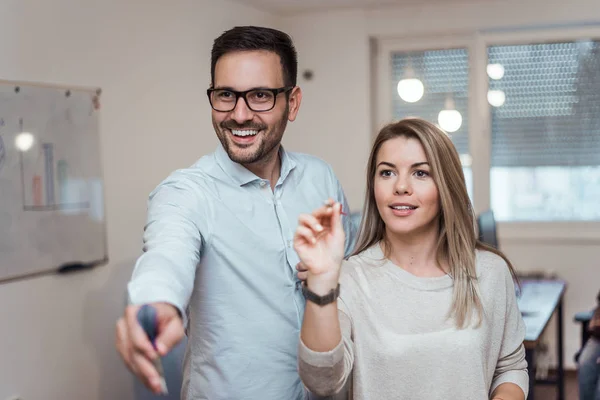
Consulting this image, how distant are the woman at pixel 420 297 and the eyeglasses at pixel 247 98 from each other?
30 centimetres

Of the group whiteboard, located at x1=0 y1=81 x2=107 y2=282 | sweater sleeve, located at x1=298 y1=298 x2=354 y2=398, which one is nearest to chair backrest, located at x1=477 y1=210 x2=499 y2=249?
whiteboard, located at x1=0 y1=81 x2=107 y2=282

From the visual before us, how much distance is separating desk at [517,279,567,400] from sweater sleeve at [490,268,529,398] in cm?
124

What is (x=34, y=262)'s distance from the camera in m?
3.42

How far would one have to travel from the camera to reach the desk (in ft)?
10.1

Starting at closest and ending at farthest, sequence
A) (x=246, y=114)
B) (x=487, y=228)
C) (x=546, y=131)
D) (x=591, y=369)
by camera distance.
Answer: (x=246, y=114) < (x=591, y=369) < (x=487, y=228) < (x=546, y=131)

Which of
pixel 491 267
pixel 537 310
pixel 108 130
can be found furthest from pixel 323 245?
pixel 108 130

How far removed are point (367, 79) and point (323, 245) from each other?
447cm

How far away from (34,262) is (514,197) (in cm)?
370

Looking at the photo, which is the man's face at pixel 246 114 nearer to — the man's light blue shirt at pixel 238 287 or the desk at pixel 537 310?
the man's light blue shirt at pixel 238 287

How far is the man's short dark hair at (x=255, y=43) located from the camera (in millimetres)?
1708

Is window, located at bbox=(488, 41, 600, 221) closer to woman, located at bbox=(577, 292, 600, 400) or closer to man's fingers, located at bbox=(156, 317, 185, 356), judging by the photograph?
woman, located at bbox=(577, 292, 600, 400)

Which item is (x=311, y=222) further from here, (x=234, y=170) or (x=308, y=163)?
(x=308, y=163)

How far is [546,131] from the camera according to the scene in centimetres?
553

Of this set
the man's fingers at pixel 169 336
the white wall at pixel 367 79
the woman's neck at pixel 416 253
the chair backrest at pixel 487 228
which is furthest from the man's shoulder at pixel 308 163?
the white wall at pixel 367 79
